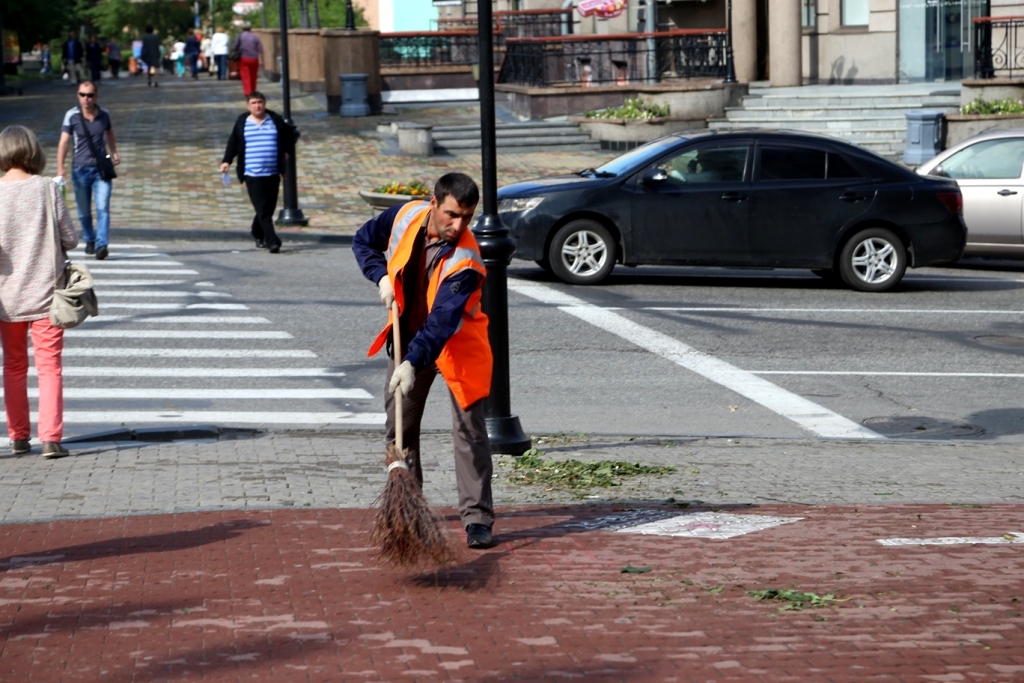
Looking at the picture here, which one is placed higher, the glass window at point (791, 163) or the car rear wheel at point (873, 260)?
the glass window at point (791, 163)

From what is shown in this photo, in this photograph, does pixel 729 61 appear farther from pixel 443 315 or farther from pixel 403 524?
pixel 403 524

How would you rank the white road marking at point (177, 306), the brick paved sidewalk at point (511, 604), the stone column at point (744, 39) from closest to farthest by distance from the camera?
the brick paved sidewalk at point (511, 604), the white road marking at point (177, 306), the stone column at point (744, 39)

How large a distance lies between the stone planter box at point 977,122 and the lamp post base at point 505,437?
18507 mm

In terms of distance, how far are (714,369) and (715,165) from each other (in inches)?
181

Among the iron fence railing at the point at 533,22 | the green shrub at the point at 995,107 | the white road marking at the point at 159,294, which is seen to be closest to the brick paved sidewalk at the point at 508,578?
the white road marking at the point at 159,294

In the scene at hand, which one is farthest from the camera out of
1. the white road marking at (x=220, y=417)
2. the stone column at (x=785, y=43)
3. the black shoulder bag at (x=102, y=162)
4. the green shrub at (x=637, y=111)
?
the stone column at (x=785, y=43)

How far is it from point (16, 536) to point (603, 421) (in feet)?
Result: 14.6

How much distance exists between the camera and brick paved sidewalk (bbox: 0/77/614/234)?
21.1m

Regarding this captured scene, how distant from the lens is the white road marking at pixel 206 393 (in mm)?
10453

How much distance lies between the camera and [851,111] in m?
28.0

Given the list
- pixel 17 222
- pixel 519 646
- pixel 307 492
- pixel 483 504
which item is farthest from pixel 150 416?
pixel 519 646

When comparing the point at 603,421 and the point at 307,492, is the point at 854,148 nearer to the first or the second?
the point at 603,421

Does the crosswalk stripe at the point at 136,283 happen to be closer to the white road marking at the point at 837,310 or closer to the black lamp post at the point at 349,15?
the white road marking at the point at 837,310

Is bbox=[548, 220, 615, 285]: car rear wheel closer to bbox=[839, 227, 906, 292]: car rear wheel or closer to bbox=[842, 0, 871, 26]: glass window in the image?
bbox=[839, 227, 906, 292]: car rear wheel
